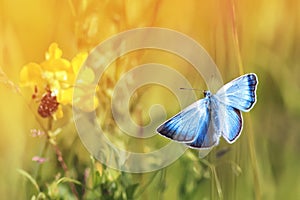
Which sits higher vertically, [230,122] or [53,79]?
[53,79]

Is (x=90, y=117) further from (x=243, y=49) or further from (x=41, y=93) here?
(x=243, y=49)

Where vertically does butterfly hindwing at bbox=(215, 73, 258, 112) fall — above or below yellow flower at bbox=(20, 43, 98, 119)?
below

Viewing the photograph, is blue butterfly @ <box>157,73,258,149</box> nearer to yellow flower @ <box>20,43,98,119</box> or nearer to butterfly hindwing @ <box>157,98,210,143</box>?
butterfly hindwing @ <box>157,98,210,143</box>

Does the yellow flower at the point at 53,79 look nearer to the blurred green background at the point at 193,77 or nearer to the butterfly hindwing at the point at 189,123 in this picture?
the blurred green background at the point at 193,77

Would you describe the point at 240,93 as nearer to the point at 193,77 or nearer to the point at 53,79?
the point at 193,77

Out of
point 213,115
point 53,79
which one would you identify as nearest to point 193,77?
point 213,115

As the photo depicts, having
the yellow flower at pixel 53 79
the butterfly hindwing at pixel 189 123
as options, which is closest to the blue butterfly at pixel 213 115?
the butterfly hindwing at pixel 189 123

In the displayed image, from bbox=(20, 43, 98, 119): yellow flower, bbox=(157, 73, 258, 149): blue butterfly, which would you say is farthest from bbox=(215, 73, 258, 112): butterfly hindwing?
bbox=(20, 43, 98, 119): yellow flower
